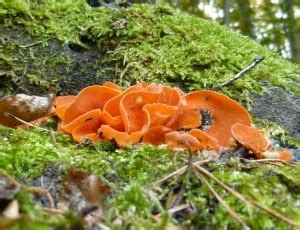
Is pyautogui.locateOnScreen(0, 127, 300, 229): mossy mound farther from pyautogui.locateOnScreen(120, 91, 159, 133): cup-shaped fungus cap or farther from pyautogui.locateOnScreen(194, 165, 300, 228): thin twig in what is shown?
pyautogui.locateOnScreen(120, 91, 159, 133): cup-shaped fungus cap

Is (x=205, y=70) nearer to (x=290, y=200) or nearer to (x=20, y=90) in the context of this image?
(x=20, y=90)

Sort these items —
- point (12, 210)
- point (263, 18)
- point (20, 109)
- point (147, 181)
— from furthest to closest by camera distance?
point (263, 18), point (20, 109), point (147, 181), point (12, 210)

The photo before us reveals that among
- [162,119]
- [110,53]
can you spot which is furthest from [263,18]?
[162,119]

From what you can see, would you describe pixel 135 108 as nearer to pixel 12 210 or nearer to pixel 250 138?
pixel 250 138

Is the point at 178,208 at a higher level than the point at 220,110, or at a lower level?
lower

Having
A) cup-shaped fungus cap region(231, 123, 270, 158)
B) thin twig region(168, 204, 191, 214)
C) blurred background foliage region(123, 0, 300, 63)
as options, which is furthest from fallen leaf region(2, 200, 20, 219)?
blurred background foliage region(123, 0, 300, 63)

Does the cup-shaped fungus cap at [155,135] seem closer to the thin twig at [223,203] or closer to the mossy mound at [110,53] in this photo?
the mossy mound at [110,53]

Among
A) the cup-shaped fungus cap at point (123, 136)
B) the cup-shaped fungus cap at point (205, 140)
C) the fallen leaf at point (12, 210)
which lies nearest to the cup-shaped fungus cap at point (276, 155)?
the cup-shaped fungus cap at point (205, 140)
